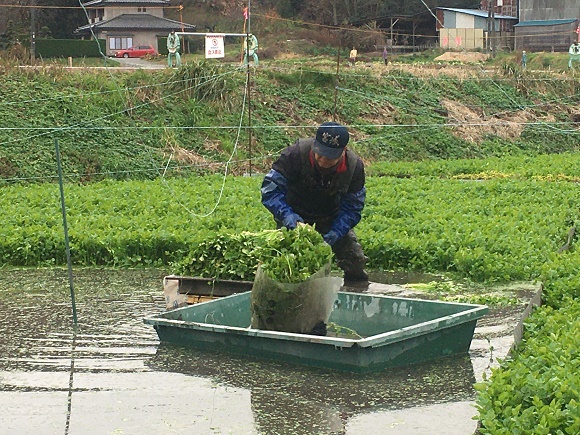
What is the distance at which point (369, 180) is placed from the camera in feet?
63.7

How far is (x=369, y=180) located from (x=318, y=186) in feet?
34.8

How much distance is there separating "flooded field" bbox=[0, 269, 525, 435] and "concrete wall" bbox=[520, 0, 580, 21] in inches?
2021

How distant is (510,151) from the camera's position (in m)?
30.2

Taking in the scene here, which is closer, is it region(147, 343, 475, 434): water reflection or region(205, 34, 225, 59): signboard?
region(147, 343, 475, 434): water reflection

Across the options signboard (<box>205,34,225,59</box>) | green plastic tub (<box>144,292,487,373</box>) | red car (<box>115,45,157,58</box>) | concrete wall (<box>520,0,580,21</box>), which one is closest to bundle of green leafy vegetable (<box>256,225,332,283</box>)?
green plastic tub (<box>144,292,487,373</box>)

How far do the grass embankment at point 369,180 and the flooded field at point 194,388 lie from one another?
529 millimetres

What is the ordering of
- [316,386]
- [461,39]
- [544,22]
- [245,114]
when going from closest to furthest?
[316,386]
[245,114]
[461,39]
[544,22]

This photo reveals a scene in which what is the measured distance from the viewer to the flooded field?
6.34 m

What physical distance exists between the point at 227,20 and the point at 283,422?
4651 centimetres

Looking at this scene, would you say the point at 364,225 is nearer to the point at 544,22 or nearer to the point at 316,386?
the point at 316,386

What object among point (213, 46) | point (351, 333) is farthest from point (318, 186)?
point (213, 46)

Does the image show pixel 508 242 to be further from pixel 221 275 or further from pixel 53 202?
pixel 53 202

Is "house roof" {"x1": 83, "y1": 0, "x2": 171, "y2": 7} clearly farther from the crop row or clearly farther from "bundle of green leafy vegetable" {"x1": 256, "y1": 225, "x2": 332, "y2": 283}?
"bundle of green leafy vegetable" {"x1": 256, "y1": 225, "x2": 332, "y2": 283}

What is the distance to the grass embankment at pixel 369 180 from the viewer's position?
9.51 m
